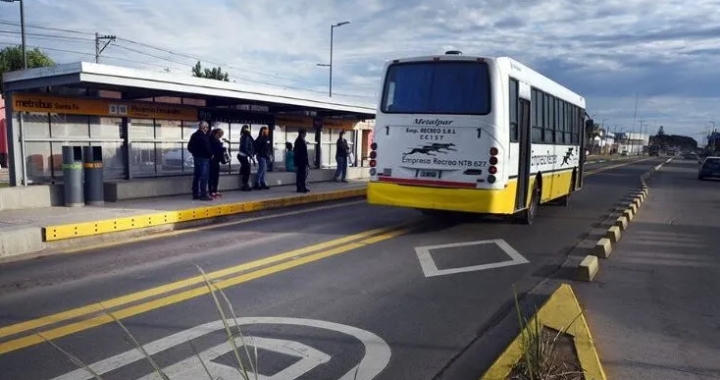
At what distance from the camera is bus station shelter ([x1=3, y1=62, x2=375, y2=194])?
11305 mm

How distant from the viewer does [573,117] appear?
49.4 feet

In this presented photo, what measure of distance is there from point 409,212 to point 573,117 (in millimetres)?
5799

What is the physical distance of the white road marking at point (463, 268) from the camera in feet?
23.8

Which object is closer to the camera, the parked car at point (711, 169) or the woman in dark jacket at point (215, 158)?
the woman in dark jacket at point (215, 158)

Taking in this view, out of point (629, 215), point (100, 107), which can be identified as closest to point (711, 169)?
point (629, 215)

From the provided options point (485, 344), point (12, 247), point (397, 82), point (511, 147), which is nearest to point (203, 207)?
point (12, 247)

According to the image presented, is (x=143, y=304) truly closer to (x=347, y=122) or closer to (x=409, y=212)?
(x=409, y=212)

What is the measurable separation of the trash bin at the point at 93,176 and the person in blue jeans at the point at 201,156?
192 cm

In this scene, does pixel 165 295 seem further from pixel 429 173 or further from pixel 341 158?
pixel 341 158

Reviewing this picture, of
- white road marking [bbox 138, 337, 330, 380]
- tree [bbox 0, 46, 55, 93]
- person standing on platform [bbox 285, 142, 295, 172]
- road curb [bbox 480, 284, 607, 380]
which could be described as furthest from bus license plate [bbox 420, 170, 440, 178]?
tree [bbox 0, 46, 55, 93]

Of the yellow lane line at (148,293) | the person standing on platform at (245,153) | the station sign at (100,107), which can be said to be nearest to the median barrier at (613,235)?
the yellow lane line at (148,293)

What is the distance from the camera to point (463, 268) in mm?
7434

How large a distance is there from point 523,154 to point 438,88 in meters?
2.18

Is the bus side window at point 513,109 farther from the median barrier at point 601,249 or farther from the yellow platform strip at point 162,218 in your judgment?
the yellow platform strip at point 162,218
